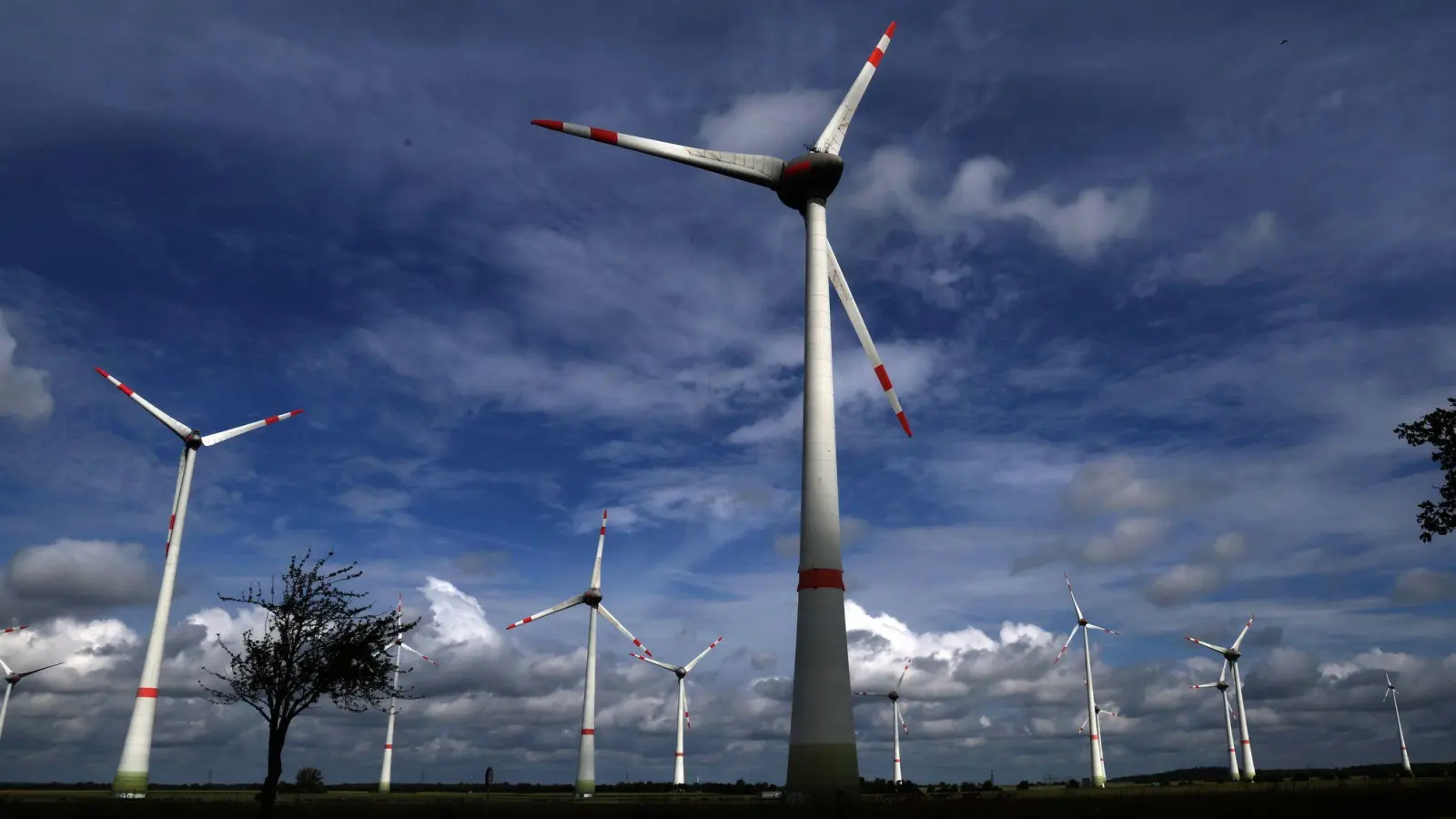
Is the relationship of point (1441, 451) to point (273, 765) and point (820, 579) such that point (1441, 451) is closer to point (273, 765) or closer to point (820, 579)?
point (820, 579)

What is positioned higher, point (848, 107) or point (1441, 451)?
point (848, 107)

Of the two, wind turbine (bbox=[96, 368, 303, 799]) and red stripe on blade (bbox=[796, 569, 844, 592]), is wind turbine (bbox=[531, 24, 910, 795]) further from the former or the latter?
wind turbine (bbox=[96, 368, 303, 799])

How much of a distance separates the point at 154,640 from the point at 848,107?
241 feet

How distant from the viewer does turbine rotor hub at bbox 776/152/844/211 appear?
64812 mm

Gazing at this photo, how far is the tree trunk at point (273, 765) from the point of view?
166 ft

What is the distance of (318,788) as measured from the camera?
7092 inches

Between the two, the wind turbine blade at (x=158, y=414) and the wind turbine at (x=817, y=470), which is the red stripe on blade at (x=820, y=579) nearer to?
the wind turbine at (x=817, y=470)

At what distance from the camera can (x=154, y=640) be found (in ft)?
273

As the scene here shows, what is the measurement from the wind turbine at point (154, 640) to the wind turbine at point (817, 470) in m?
55.2

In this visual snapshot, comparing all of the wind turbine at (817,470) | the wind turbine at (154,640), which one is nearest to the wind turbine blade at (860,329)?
the wind turbine at (817,470)

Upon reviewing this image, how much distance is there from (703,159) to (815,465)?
24.5m

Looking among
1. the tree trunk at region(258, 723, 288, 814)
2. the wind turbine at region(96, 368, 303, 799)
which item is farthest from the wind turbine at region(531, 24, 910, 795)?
the wind turbine at region(96, 368, 303, 799)

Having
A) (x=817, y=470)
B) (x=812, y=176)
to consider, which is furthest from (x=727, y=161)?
(x=817, y=470)

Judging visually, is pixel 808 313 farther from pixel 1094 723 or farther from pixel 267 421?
pixel 1094 723
